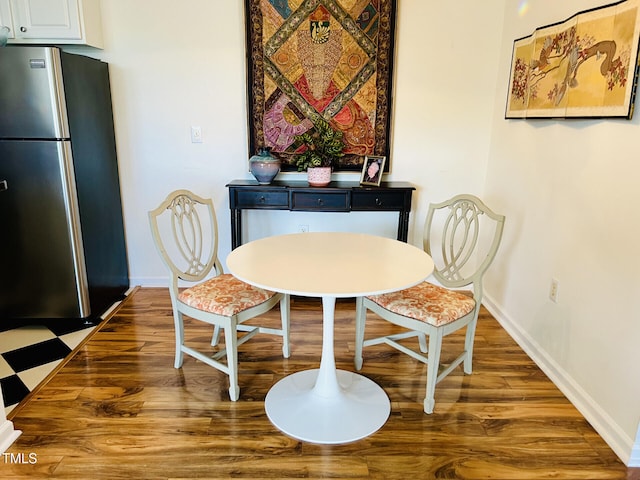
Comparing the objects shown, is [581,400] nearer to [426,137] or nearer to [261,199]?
[426,137]

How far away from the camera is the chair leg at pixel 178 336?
7.32ft

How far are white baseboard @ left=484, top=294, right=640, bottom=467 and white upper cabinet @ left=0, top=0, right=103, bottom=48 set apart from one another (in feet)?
10.6

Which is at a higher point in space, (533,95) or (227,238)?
(533,95)

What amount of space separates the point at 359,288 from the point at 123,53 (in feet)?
8.19

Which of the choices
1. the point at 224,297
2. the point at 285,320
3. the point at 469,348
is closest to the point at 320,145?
the point at 285,320

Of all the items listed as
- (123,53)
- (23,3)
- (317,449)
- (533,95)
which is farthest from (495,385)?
(23,3)

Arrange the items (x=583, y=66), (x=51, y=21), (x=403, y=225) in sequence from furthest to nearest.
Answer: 1. (x=403, y=225)
2. (x=51, y=21)
3. (x=583, y=66)

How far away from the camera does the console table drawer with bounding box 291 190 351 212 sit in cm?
295

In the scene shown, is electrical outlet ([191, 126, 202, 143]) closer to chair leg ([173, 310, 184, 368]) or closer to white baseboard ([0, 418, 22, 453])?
chair leg ([173, 310, 184, 368])

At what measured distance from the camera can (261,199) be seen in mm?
2967

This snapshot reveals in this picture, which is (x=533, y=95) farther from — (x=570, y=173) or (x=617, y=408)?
(x=617, y=408)

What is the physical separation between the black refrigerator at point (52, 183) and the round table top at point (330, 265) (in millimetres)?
1304

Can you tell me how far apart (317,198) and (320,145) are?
0.38m

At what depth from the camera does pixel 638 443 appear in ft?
5.57
